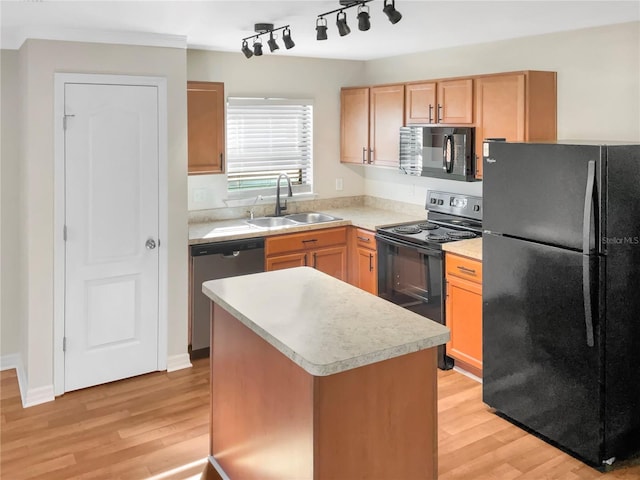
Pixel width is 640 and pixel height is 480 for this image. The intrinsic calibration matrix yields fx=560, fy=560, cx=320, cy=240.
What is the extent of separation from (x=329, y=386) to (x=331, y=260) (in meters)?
2.99

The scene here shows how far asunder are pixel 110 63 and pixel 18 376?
7.57 ft

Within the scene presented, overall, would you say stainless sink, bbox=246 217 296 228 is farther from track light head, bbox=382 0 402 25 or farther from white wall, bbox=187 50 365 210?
track light head, bbox=382 0 402 25

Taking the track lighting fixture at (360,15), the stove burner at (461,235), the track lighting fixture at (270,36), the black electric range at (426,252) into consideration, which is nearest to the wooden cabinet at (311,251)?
the black electric range at (426,252)

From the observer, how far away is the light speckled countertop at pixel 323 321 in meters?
1.88

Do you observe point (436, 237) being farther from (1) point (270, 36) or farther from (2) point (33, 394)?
(2) point (33, 394)

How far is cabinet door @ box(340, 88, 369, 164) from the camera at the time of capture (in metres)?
5.08

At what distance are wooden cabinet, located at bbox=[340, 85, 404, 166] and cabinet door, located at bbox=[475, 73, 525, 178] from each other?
0.83m

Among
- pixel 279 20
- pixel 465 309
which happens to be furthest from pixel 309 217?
pixel 279 20

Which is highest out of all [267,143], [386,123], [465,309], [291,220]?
[386,123]

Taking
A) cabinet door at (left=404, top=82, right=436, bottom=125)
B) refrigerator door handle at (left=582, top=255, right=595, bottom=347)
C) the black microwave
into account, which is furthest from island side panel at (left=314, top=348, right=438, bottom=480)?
cabinet door at (left=404, top=82, right=436, bottom=125)

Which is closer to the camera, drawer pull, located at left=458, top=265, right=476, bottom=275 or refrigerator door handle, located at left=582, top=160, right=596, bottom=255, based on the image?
refrigerator door handle, located at left=582, top=160, right=596, bottom=255

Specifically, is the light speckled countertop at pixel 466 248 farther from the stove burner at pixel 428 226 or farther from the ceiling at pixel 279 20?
the ceiling at pixel 279 20

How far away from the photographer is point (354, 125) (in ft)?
17.1

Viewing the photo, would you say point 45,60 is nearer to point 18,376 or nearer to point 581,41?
point 18,376
